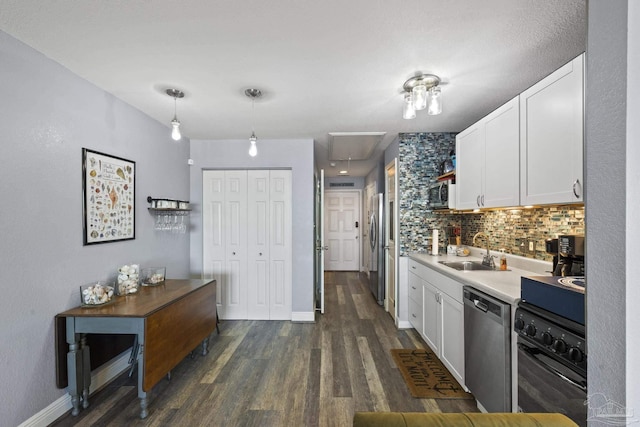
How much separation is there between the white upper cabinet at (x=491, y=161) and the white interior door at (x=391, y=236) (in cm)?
92

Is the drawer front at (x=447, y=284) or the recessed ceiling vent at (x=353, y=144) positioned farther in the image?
the recessed ceiling vent at (x=353, y=144)

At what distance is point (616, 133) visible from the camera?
2.49ft

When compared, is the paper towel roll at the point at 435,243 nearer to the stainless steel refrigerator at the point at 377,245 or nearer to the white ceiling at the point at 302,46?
the stainless steel refrigerator at the point at 377,245

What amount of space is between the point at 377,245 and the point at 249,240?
187 cm

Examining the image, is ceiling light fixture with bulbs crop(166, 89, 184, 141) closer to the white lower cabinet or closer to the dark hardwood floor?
the dark hardwood floor

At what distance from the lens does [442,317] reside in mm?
2479

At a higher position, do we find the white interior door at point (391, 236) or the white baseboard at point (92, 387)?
the white interior door at point (391, 236)

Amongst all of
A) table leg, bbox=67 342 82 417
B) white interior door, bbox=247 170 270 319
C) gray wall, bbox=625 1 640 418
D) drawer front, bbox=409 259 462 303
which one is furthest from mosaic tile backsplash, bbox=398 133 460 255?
table leg, bbox=67 342 82 417

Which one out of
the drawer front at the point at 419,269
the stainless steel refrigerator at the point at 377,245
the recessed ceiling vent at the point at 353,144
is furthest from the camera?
the stainless steel refrigerator at the point at 377,245

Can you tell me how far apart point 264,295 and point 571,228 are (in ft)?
10.3

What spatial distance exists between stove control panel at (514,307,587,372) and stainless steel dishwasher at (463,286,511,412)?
0.17m

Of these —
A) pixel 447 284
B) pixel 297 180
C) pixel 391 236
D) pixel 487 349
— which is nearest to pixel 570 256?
pixel 487 349

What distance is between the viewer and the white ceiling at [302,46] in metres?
1.41

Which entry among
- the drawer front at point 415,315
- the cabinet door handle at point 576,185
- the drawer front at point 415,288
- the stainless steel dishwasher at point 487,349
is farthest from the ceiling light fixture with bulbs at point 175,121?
the drawer front at point 415,315
